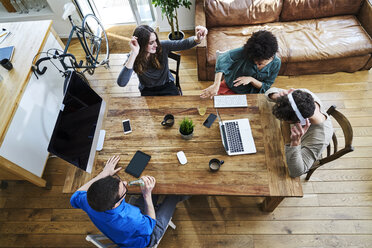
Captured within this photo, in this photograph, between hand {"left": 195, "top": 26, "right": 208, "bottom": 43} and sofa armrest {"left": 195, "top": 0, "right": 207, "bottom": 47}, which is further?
sofa armrest {"left": 195, "top": 0, "right": 207, "bottom": 47}

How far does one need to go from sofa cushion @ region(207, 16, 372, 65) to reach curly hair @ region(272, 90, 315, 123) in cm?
138

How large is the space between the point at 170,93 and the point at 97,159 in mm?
1030

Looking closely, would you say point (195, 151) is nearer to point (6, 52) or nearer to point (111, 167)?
point (111, 167)

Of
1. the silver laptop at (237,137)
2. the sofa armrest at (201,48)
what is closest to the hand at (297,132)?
the silver laptop at (237,137)

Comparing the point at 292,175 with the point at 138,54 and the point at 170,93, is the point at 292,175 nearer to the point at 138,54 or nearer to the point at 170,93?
the point at 170,93

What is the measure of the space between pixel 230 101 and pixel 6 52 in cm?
241

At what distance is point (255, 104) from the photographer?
1.84 metres

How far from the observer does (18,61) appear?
2377 millimetres

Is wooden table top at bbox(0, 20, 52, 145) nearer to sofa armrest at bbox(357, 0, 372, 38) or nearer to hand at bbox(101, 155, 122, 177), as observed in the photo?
hand at bbox(101, 155, 122, 177)

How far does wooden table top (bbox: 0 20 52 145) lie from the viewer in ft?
6.72

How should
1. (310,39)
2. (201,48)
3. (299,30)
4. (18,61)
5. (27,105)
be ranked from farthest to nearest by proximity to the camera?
(299,30)
(310,39)
(201,48)
(18,61)
(27,105)

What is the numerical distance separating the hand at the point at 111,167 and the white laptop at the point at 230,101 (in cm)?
89

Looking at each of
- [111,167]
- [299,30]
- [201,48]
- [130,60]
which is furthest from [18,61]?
[299,30]

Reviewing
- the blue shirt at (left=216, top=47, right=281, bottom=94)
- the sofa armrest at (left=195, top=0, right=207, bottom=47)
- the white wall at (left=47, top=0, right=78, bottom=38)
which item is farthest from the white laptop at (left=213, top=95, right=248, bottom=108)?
the white wall at (left=47, top=0, right=78, bottom=38)
